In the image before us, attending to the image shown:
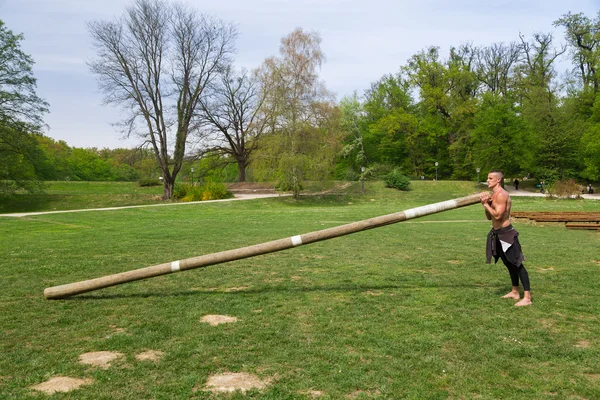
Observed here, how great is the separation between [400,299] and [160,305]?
12.0ft

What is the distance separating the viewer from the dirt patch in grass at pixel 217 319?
5596mm

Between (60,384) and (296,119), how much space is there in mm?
35823

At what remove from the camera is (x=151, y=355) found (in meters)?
4.49

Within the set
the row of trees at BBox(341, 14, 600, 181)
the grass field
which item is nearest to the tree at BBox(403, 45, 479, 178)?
the row of trees at BBox(341, 14, 600, 181)

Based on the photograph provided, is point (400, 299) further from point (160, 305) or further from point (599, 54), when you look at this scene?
point (599, 54)

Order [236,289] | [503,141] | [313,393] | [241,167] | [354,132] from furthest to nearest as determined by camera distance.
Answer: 1. [354,132]
2. [241,167]
3. [503,141]
4. [236,289]
5. [313,393]

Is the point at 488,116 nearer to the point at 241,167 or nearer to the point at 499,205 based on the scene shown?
the point at 241,167

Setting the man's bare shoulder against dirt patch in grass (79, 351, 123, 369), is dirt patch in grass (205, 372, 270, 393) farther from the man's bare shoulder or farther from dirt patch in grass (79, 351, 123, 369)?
the man's bare shoulder

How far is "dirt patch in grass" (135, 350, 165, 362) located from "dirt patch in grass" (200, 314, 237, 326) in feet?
3.42

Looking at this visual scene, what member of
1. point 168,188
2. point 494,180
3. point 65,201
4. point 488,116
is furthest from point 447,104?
point 494,180

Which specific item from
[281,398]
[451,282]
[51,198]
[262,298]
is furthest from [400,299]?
[51,198]

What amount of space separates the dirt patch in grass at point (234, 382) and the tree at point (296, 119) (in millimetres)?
34013

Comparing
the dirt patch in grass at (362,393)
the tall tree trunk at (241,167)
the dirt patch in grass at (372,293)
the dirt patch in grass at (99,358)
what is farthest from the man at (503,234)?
the tall tree trunk at (241,167)

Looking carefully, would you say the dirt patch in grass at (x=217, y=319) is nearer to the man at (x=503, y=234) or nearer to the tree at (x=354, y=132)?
the man at (x=503, y=234)
